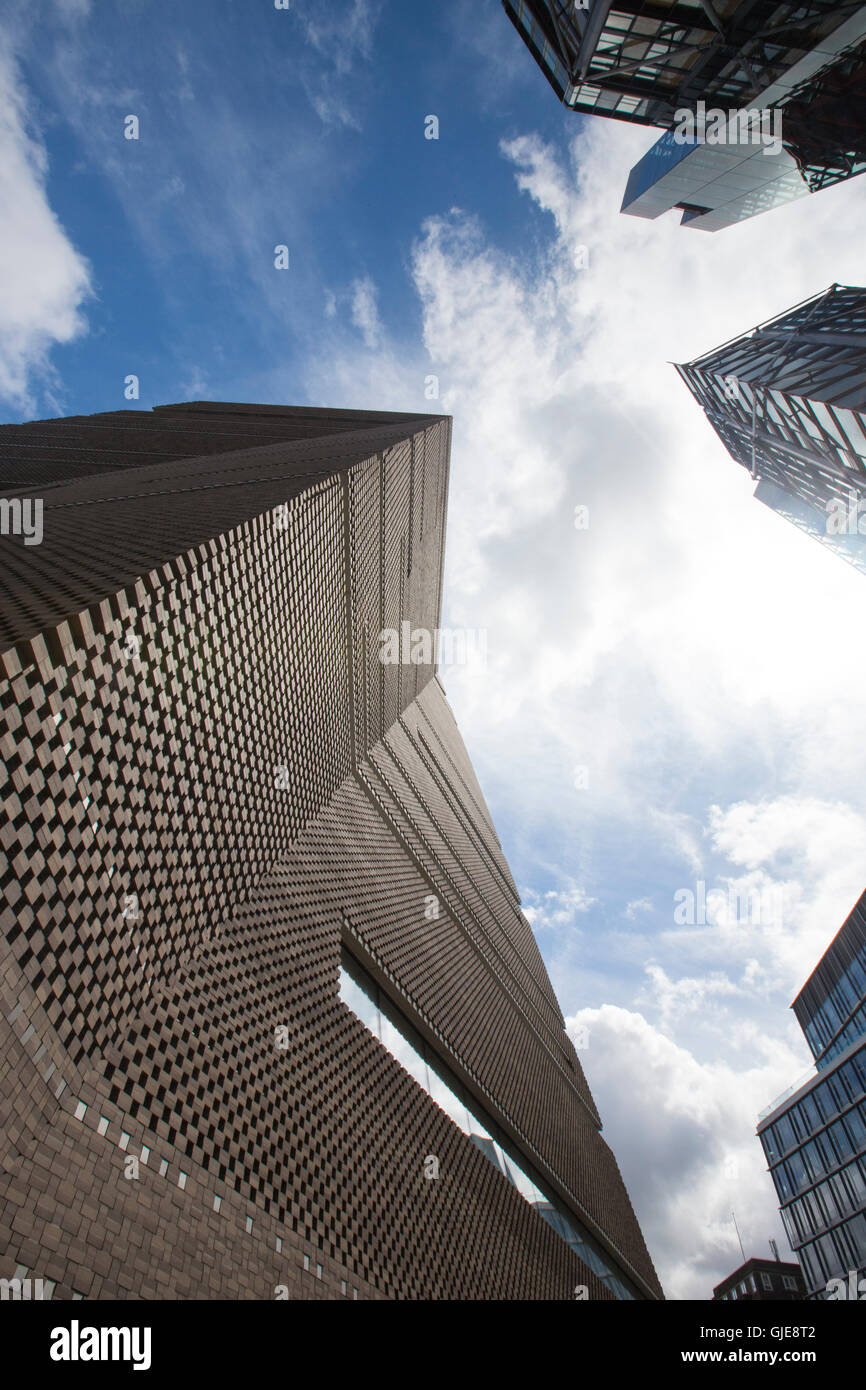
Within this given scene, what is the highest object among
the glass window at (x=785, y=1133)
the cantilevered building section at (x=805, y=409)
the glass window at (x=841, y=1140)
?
the cantilevered building section at (x=805, y=409)

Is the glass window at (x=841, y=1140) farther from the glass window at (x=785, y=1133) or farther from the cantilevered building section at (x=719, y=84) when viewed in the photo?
the cantilevered building section at (x=719, y=84)

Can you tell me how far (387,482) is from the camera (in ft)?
110

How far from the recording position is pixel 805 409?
27359 millimetres

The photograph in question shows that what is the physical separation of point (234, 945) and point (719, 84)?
1694 inches

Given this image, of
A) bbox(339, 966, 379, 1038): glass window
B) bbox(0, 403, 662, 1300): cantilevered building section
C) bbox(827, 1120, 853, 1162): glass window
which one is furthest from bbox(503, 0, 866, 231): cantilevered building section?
bbox(827, 1120, 853, 1162): glass window

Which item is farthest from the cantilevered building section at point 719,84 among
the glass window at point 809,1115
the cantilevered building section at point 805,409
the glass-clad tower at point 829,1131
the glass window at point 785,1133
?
the glass window at point 785,1133

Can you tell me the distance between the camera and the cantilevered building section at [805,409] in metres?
25.5

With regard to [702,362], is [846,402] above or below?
below

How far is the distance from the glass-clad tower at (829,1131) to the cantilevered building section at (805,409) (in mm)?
38871

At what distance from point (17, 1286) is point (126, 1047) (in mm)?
4473

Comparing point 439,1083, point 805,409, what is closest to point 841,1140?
point 439,1083

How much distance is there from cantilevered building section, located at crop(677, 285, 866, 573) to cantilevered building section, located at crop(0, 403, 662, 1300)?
19158 mm
